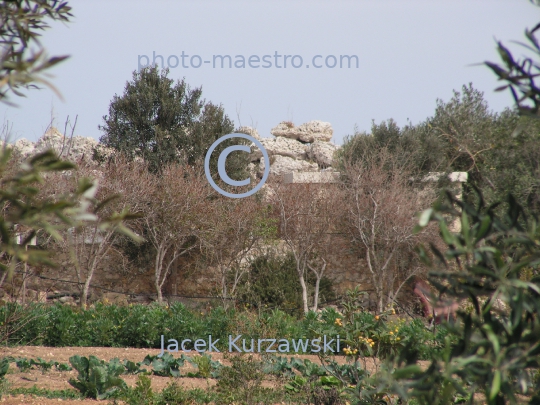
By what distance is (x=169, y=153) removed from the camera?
13258 millimetres

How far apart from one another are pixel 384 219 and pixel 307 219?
63.3 inches

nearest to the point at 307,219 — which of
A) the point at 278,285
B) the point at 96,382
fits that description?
the point at 278,285

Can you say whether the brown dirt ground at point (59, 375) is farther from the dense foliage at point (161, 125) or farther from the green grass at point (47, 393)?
the dense foliage at point (161, 125)

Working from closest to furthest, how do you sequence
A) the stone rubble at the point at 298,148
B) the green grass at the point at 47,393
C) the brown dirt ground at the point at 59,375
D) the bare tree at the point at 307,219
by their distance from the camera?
the brown dirt ground at the point at 59,375 < the green grass at the point at 47,393 < the bare tree at the point at 307,219 < the stone rubble at the point at 298,148

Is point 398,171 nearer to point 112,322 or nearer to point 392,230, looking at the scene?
point 392,230

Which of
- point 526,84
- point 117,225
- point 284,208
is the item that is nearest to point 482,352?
point 526,84

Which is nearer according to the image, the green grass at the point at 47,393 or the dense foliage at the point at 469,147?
the green grass at the point at 47,393

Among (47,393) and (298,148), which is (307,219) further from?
(47,393)

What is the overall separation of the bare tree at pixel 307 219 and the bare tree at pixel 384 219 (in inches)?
17.9

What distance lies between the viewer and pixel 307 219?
1178 centimetres

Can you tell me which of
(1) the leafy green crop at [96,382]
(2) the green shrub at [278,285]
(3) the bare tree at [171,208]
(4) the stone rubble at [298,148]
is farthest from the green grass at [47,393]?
(4) the stone rubble at [298,148]

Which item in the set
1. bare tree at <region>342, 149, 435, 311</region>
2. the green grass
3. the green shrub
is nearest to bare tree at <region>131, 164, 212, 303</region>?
the green shrub

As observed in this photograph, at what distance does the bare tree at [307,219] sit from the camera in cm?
1175

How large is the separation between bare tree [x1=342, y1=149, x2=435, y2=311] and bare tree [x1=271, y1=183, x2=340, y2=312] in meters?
0.45
